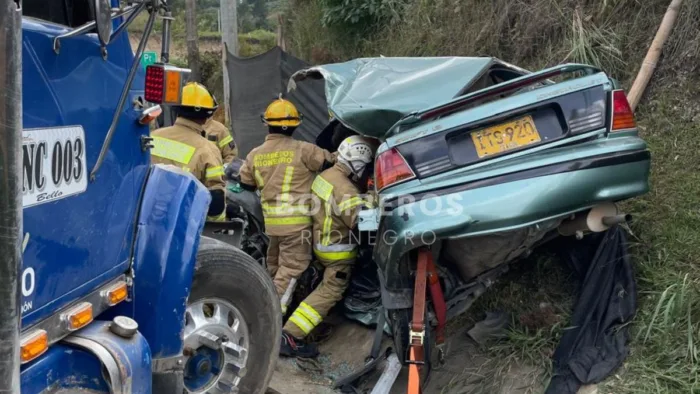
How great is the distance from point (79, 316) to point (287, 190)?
284 centimetres

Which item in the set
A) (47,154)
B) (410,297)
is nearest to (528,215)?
(410,297)

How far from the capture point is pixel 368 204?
4.34m

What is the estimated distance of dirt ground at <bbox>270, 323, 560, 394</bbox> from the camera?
352cm

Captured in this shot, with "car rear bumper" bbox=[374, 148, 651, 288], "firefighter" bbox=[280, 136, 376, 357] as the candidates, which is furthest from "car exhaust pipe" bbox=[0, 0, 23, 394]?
"firefighter" bbox=[280, 136, 376, 357]

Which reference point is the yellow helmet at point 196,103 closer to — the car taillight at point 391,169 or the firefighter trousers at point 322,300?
the firefighter trousers at point 322,300

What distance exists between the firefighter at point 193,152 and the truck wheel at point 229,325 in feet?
5.22

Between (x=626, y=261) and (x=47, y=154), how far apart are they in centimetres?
288

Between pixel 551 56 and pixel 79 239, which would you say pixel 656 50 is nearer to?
pixel 551 56

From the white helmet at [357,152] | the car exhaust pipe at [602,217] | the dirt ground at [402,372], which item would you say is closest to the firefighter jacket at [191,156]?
the white helmet at [357,152]

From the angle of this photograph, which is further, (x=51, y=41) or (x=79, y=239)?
(x=79, y=239)

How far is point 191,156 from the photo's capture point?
4.91 metres

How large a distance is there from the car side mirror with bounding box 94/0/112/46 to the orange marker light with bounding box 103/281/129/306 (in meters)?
0.90

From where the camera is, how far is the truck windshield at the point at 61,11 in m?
1.96

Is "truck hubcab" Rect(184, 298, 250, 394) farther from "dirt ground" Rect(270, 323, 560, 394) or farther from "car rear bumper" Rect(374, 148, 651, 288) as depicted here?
"car rear bumper" Rect(374, 148, 651, 288)
